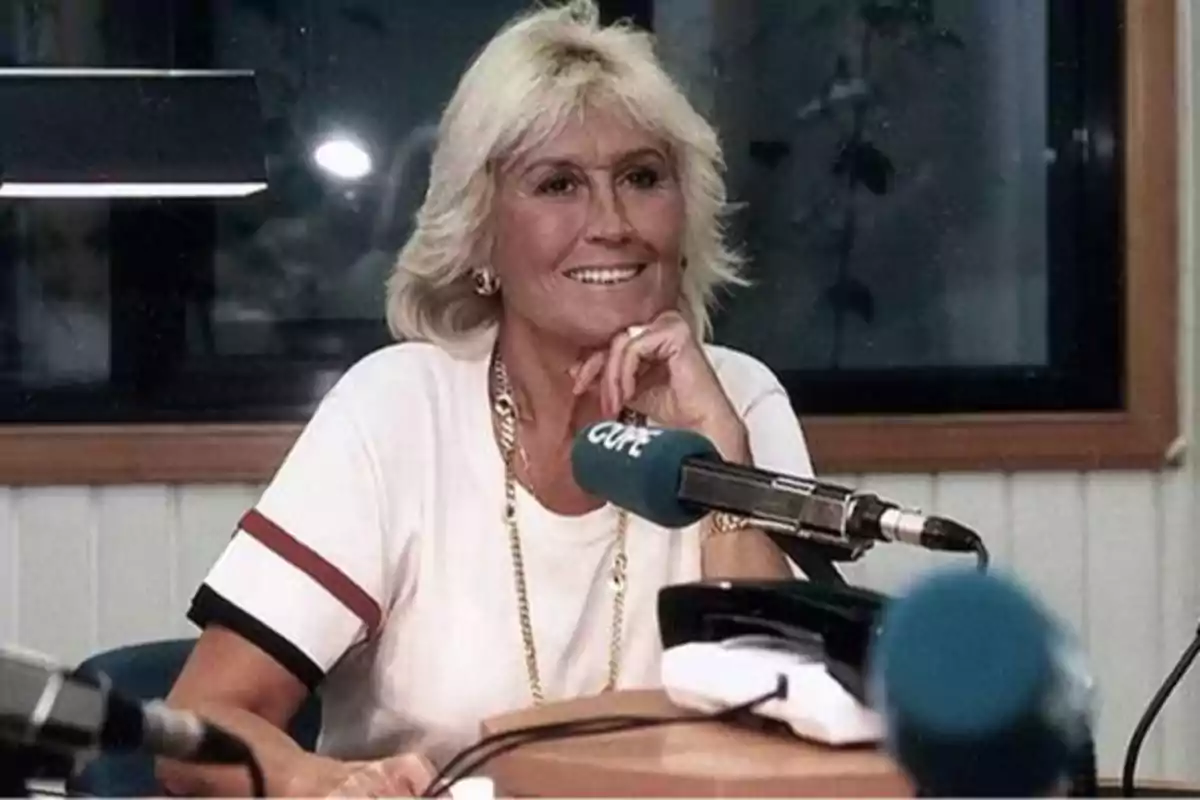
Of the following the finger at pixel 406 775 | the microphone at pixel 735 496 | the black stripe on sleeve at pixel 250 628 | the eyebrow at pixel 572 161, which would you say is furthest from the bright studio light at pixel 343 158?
the finger at pixel 406 775

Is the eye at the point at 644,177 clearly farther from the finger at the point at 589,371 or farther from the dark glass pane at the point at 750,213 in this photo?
the dark glass pane at the point at 750,213

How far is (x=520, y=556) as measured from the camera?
5.93ft

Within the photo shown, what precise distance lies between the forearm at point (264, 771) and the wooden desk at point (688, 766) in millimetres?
261

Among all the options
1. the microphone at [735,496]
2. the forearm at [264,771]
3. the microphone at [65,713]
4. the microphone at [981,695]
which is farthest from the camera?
the forearm at [264,771]

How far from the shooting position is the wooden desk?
3.49 ft

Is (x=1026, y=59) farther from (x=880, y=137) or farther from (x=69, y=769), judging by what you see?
(x=69, y=769)

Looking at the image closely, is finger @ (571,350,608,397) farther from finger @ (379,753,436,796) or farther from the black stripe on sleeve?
finger @ (379,753,436,796)

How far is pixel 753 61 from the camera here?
2.62 metres

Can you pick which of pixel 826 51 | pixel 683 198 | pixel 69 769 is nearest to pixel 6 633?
pixel 683 198

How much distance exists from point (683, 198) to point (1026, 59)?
2.92 feet

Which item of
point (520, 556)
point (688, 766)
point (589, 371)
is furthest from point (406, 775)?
point (589, 371)

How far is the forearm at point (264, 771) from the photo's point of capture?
144 cm

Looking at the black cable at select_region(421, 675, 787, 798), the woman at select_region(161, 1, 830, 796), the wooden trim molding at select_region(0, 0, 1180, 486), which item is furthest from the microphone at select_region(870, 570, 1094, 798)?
the wooden trim molding at select_region(0, 0, 1180, 486)

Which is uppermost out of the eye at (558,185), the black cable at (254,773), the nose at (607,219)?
the eye at (558,185)
